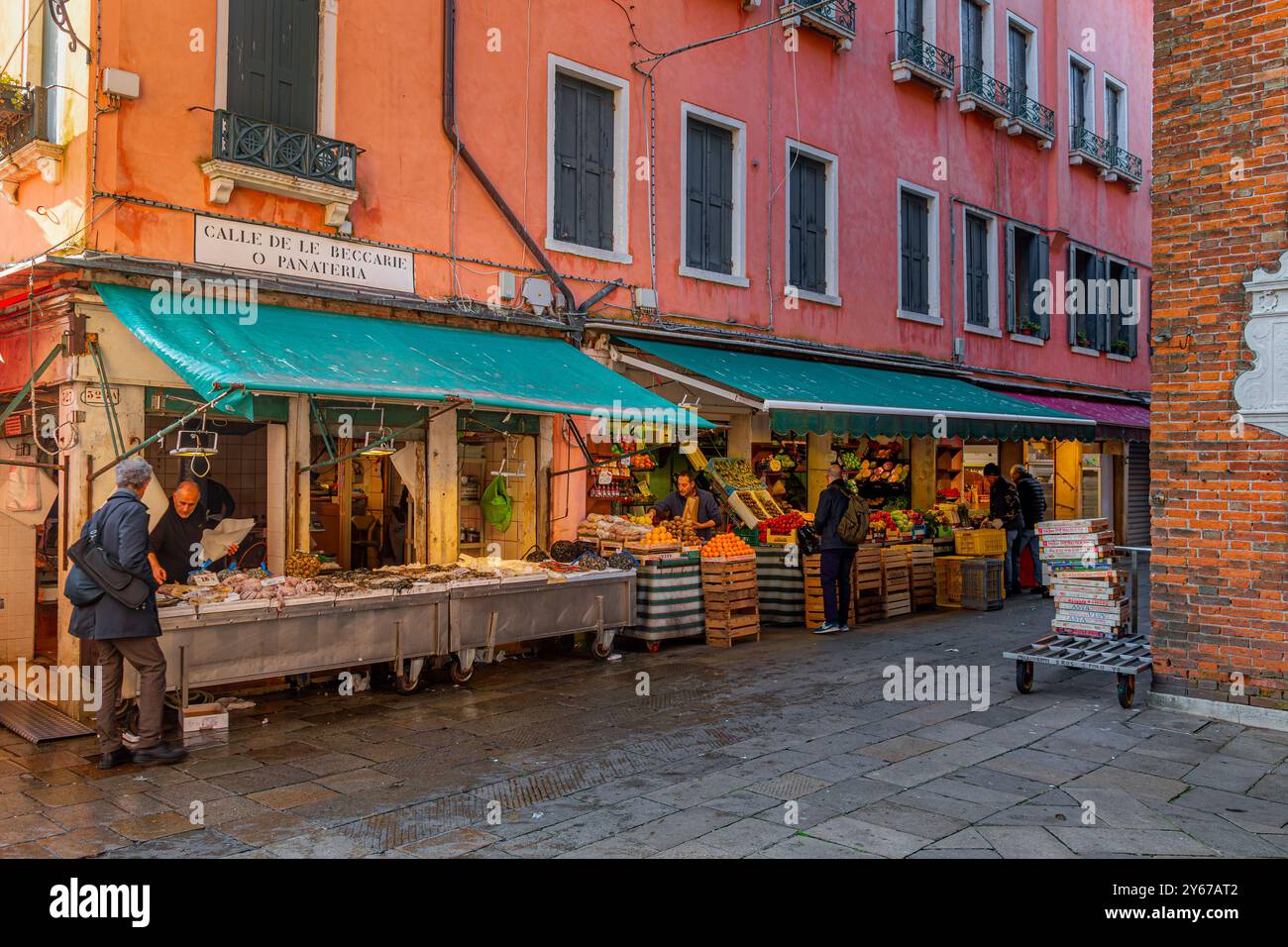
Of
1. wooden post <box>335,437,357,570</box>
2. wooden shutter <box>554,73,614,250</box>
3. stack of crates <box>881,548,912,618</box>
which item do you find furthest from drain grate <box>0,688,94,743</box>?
stack of crates <box>881,548,912,618</box>

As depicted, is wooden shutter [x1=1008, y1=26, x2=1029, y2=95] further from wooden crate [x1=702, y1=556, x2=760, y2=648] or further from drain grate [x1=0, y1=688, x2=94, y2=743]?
drain grate [x1=0, y1=688, x2=94, y2=743]

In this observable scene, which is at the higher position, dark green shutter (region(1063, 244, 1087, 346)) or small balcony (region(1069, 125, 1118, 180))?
small balcony (region(1069, 125, 1118, 180))

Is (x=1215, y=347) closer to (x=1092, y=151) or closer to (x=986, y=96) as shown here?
(x=986, y=96)

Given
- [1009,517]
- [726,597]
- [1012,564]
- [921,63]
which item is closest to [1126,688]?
[726,597]

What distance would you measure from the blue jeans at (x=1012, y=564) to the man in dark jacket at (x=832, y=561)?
4404 millimetres

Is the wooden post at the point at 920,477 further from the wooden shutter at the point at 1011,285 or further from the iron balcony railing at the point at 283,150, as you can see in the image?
the iron balcony railing at the point at 283,150

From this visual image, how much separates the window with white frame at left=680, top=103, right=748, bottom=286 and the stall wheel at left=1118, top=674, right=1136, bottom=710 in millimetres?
7100

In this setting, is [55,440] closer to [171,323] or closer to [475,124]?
[171,323]

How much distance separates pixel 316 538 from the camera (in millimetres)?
11148

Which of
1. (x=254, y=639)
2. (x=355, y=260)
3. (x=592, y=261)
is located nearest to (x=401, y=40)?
(x=355, y=260)

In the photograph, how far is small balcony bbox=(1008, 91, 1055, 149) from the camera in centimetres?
1845

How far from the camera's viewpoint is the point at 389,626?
8375 millimetres

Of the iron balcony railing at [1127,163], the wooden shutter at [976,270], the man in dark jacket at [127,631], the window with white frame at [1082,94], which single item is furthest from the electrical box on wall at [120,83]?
the iron balcony railing at [1127,163]

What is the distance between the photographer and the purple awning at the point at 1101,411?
17.7 metres
